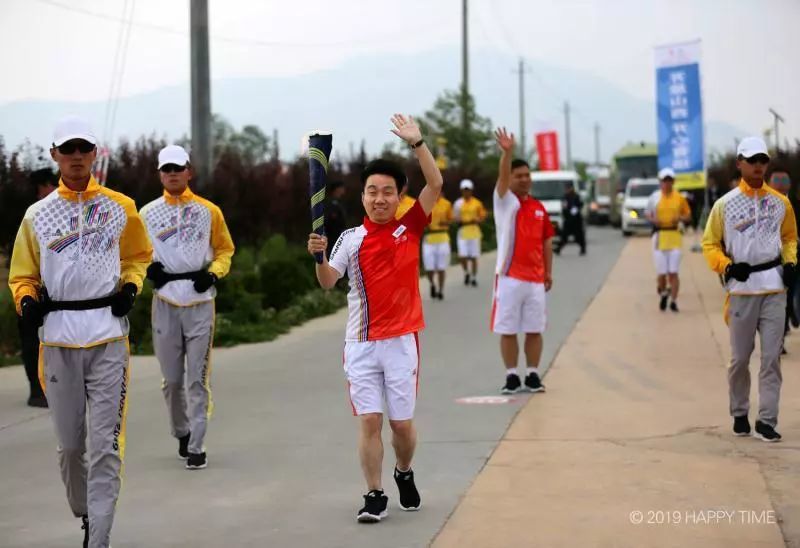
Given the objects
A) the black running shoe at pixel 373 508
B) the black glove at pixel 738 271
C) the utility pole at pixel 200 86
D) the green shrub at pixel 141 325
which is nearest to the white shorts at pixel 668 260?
the utility pole at pixel 200 86

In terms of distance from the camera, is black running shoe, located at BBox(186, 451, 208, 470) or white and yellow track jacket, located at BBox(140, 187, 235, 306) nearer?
black running shoe, located at BBox(186, 451, 208, 470)

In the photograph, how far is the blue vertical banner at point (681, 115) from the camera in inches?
1276

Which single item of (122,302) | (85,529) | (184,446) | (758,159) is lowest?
(184,446)

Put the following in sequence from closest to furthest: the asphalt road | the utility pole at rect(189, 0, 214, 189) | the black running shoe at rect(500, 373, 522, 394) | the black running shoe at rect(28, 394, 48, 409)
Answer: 1. the asphalt road
2. the black running shoe at rect(28, 394, 48, 409)
3. the black running shoe at rect(500, 373, 522, 394)
4. the utility pole at rect(189, 0, 214, 189)

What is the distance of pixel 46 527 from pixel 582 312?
13.0 meters

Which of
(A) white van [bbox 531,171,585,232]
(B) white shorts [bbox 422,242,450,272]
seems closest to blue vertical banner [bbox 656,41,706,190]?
(A) white van [bbox 531,171,585,232]

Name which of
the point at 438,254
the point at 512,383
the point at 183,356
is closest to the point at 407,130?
the point at 183,356

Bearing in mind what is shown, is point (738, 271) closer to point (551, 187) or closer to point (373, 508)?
point (373, 508)

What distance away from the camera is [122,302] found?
20.6 ft

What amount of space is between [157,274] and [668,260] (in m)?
11.7

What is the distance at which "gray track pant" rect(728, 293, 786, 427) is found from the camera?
9.05 meters

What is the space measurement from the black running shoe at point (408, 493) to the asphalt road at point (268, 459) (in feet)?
0.23

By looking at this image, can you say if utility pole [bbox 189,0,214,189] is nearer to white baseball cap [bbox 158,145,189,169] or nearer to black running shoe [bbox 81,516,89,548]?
white baseball cap [bbox 158,145,189,169]

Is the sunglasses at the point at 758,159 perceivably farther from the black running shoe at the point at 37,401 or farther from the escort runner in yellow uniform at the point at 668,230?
the escort runner in yellow uniform at the point at 668,230
